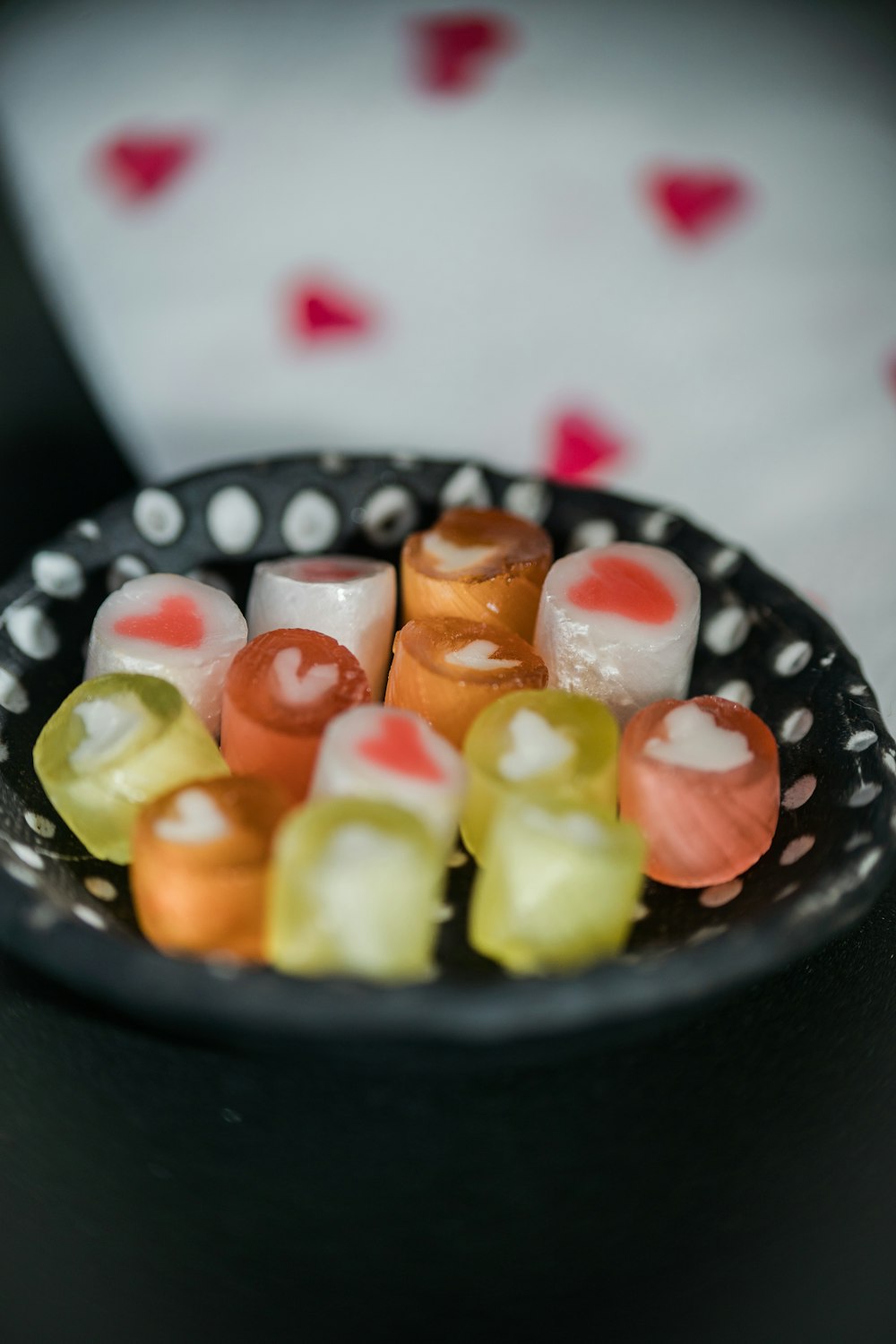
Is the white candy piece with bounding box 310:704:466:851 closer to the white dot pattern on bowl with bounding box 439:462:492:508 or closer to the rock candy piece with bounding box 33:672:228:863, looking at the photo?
the rock candy piece with bounding box 33:672:228:863

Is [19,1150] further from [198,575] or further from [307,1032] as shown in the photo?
[198,575]

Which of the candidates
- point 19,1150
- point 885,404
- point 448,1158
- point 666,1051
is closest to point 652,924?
point 666,1051

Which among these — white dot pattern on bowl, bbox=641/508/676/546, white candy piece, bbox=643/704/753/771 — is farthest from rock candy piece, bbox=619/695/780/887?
white dot pattern on bowl, bbox=641/508/676/546

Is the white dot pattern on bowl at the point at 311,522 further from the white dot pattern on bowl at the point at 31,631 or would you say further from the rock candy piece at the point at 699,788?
the rock candy piece at the point at 699,788

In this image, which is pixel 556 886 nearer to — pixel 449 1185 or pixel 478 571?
pixel 449 1185

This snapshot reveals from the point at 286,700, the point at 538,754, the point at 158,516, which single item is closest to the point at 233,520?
the point at 158,516
